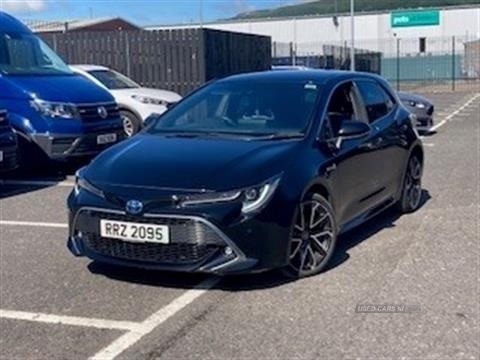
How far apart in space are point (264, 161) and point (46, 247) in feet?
7.77

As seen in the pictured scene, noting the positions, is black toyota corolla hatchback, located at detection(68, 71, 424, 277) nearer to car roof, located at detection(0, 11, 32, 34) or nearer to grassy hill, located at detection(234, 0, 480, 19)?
car roof, located at detection(0, 11, 32, 34)

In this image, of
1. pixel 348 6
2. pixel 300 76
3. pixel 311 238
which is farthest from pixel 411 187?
pixel 348 6

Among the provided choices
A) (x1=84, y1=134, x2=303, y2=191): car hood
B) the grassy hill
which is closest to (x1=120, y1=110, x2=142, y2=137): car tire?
(x1=84, y1=134, x2=303, y2=191): car hood

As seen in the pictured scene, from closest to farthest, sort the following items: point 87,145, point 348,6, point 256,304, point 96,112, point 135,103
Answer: point 256,304, point 87,145, point 96,112, point 135,103, point 348,6

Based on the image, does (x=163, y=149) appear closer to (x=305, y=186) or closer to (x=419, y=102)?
(x=305, y=186)

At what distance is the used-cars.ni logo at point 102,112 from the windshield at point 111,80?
334 cm

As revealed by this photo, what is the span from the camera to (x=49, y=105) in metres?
10.2

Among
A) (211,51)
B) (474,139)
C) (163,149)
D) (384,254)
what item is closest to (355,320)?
(384,254)

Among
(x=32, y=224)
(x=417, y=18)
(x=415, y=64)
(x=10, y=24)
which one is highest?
(x=417, y=18)

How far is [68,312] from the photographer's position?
15.6 feet

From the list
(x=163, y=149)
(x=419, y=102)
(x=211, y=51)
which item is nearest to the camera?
(x=163, y=149)

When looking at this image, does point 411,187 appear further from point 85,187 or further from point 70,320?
point 70,320

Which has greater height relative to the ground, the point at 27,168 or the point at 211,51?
the point at 211,51

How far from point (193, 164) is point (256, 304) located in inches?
42.6
